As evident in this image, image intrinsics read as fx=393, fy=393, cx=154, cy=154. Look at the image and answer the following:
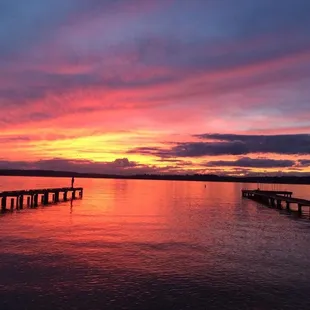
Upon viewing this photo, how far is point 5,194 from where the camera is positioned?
4991cm

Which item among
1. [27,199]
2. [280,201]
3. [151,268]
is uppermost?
[27,199]

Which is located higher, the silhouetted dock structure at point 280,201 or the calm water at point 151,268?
the silhouetted dock structure at point 280,201

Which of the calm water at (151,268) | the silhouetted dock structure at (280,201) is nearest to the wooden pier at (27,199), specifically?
the calm water at (151,268)

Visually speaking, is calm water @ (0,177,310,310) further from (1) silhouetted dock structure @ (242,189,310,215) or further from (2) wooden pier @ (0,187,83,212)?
(1) silhouetted dock structure @ (242,189,310,215)

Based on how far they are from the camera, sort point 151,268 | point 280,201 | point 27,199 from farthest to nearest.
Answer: point 280,201 → point 27,199 → point 151,268

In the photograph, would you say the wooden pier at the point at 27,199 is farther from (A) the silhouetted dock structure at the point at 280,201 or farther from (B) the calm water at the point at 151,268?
(A) the silhouetted dock structure at the point at 280,201

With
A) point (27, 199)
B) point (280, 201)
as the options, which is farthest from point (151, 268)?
point (280, 201)

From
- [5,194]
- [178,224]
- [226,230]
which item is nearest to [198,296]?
[226,230]

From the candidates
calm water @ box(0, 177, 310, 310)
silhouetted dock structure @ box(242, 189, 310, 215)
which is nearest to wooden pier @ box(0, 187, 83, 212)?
calm water @ box(0, 177, 310, 310)

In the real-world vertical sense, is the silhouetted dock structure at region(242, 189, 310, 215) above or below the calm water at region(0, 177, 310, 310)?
above

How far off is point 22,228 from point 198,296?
2206 centimetres

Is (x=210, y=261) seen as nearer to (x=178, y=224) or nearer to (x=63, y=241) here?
(x=63, y=241)

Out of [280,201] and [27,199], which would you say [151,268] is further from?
[280,201]

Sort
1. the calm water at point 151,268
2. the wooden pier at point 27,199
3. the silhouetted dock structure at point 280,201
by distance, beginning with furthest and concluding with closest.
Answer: the silhouetted dock structure at point 280,201, the wooden pier at point 27,199, the calm water at point 151,268
